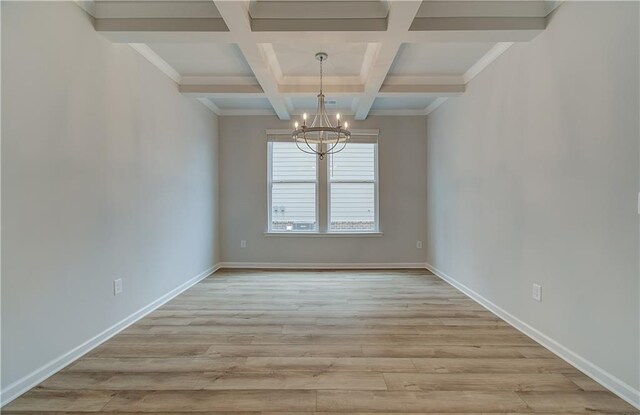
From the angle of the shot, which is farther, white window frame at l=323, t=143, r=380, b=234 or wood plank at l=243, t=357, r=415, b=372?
white window frame at l=323, t=143, r=380, b=234

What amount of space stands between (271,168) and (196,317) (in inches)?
111

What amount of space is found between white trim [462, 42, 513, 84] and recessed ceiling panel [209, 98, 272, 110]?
268 centimetres

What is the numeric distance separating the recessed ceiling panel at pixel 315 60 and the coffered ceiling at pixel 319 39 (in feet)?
0.03

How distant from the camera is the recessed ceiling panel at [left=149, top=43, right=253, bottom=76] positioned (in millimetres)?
2928

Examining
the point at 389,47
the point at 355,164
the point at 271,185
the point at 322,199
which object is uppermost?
the point at 389,47

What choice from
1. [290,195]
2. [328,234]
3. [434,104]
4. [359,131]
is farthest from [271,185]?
[434,104]

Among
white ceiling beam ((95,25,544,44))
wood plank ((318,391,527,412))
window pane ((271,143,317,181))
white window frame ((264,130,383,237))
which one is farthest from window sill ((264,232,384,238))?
wood plank ((318,391,527,412))

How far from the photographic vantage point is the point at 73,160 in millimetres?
2111

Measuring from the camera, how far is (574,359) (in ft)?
6.72

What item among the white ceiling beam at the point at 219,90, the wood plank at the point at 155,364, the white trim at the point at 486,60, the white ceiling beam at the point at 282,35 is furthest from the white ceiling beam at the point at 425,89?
the wood plank at the point at 155,364

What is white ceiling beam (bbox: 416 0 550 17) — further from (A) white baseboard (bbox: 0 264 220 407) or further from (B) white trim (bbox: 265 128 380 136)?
(A) white baseboard (bbox: 0 264 220 407)

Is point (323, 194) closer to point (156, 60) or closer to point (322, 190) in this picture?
point (322, 190)

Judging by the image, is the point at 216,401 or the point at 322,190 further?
the point at 322,190

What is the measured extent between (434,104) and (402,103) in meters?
0.47
